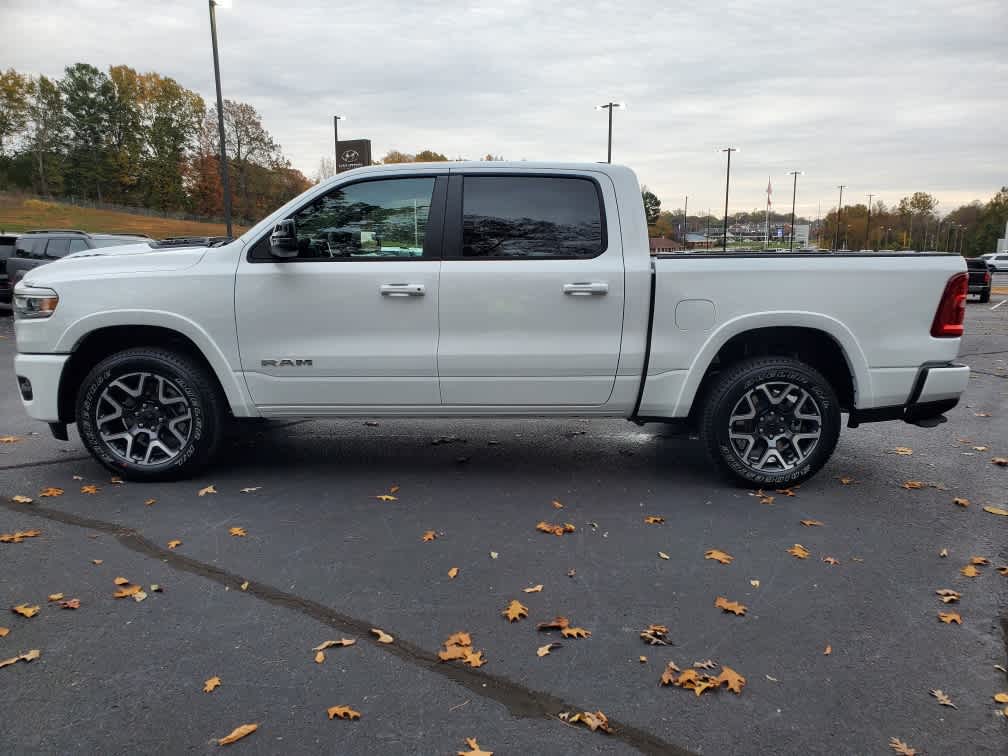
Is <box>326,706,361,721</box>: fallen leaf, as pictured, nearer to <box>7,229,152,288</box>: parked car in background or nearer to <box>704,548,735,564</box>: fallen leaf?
<box>704,548,735,564</box>: fallen leaf

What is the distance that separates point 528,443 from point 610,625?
311 centimetres

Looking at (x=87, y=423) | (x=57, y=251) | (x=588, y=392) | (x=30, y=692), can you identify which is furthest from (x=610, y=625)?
(x=57, y=251)

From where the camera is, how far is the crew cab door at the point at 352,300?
4.91m

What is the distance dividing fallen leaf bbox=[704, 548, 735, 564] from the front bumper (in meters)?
4.27

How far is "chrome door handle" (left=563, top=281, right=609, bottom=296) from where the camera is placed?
4.83 meters

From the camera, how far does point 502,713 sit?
271 centimetres

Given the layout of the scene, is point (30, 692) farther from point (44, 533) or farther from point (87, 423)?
point (87, 423)

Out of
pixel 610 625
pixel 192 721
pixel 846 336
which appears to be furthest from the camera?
pixel 846 336

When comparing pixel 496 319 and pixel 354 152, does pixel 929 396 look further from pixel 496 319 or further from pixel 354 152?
pixel 354 152

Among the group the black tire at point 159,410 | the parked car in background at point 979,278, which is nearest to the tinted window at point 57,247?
the black tire at point 159,410

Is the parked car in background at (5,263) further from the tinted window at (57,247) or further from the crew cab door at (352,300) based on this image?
the crew cab door at (352,300)

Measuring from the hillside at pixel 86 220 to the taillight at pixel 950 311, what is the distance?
63.6m

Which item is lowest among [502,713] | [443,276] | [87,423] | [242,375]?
[502,713]

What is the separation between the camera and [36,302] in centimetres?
503
